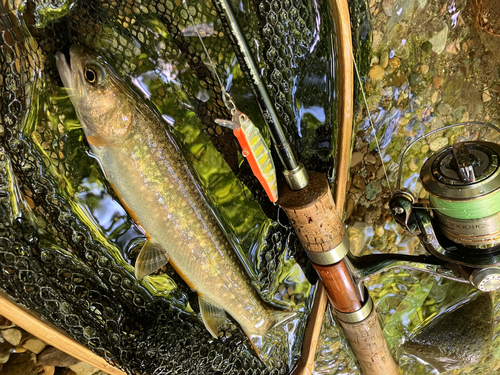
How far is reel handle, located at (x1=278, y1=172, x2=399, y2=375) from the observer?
1.15m

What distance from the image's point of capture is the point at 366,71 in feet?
4.95

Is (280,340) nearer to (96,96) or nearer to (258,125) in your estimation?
(258,125)

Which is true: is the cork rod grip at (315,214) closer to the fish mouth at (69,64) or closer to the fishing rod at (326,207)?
the fishing rod at (326,207)

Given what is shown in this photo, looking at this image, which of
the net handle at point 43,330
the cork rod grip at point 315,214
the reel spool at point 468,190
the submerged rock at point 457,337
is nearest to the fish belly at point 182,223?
the cork rod grip at point 315,214

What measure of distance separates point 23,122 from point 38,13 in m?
0.29

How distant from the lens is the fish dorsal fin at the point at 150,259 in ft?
3.65

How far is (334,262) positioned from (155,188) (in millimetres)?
679

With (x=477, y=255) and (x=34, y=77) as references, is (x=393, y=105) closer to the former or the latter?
(x=477, y=255)

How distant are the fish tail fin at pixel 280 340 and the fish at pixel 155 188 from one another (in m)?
0.13

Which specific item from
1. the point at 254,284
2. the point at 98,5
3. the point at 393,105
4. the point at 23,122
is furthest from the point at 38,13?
the point at 393,105

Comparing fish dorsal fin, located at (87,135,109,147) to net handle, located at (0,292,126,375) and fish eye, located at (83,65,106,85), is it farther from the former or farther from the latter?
net handle, located at (0,292,126,375)

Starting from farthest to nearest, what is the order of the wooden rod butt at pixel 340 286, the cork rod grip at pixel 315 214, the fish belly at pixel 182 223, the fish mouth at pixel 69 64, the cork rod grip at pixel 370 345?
1. the cork rod grip at pixel 370 345
2. the wooden rod butt at pixel 340 286
3. the cork rod grip at pixel 315 214
4. the fish belly at pixel 182 223
5. the fish mouth at pixel 69 64

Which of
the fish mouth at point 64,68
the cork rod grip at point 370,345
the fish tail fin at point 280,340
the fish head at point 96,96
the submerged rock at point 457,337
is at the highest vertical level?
the fish mouth at point 64,68

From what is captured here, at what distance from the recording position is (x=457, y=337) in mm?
1806
